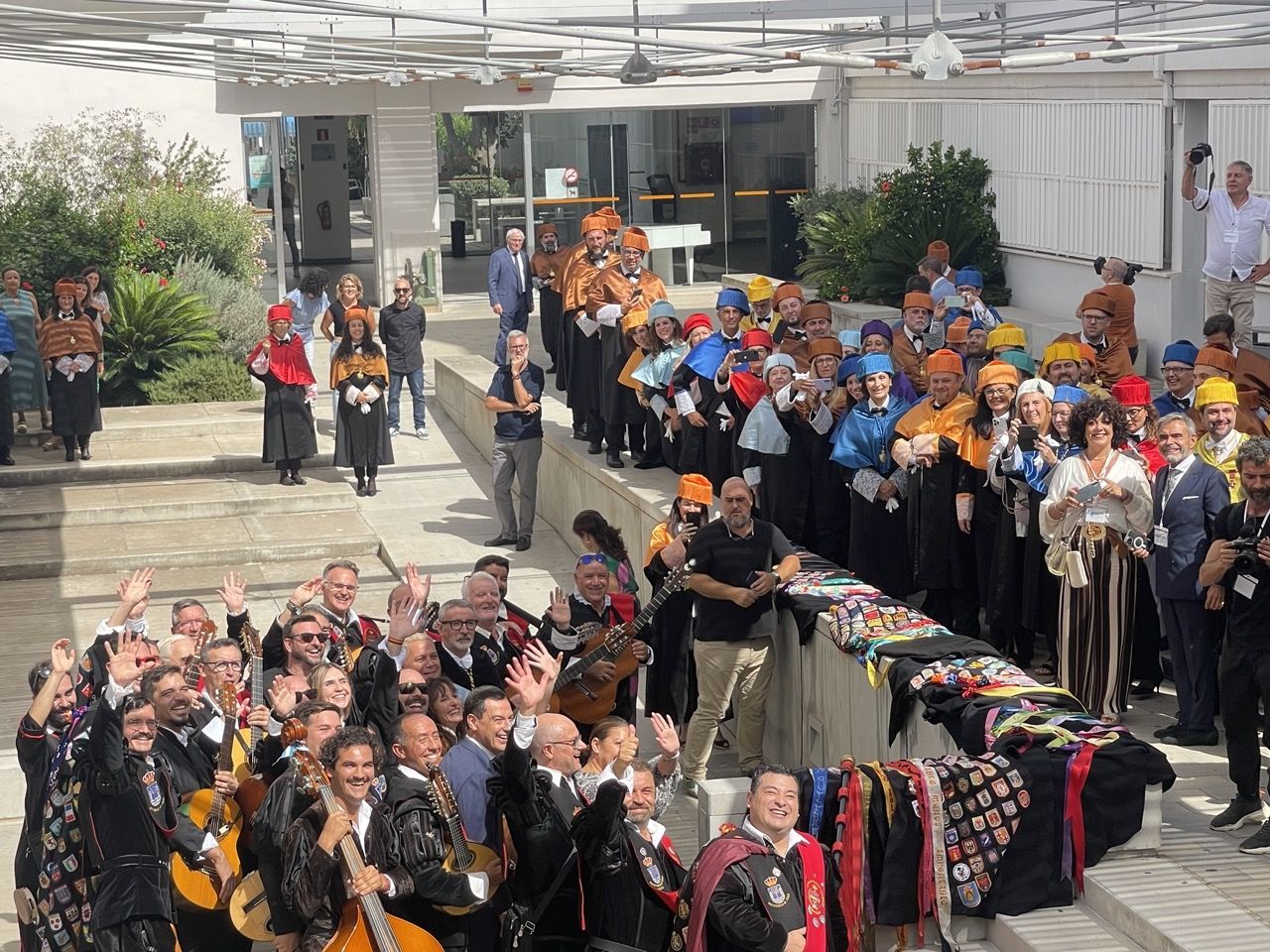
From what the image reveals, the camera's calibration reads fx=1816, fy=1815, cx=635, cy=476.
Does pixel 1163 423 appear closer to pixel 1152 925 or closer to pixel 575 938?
pixel 1152 925

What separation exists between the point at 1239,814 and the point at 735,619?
9.90 feet

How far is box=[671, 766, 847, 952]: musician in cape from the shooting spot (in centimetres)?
596

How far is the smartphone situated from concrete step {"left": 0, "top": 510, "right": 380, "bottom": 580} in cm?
810

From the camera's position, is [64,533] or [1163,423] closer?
[1163,423]

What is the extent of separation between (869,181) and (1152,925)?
62.1 feet

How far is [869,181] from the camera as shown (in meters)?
24.5

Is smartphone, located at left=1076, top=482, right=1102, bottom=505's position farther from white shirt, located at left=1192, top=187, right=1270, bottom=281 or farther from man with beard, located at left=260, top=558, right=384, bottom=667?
white shirt, located at left=1192, top=187, right=1270, bottom=281

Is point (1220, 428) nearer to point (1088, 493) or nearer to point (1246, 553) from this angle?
point (1088, 493)

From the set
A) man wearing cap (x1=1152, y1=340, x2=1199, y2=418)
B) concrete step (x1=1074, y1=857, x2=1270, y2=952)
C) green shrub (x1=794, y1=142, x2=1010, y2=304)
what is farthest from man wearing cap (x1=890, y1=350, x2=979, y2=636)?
green shrub (x1=794, y1=142, x2=1010, y2=304)

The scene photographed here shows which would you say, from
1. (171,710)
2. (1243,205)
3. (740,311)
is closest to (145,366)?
(740,311)

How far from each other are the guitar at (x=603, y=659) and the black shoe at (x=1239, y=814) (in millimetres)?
2870

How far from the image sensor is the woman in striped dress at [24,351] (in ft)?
56.0

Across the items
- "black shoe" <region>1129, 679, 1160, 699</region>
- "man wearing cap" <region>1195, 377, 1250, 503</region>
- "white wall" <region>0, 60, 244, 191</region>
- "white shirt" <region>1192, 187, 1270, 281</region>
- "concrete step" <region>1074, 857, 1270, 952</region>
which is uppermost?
"white wall" <region>0, 60, 244, 191</region>

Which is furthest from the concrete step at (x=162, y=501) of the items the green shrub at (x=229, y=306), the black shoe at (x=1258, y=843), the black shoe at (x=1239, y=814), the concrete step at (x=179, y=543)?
the black shoe at (x=1258, y=843)
